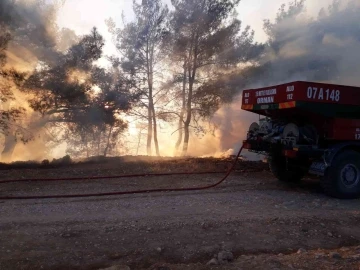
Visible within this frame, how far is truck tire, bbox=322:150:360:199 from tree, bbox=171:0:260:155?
37.3 ft

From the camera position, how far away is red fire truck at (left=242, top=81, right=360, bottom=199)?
27.3ft

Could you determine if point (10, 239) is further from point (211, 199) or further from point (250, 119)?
Result: point (250, 119)

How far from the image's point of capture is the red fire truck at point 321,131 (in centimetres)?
832

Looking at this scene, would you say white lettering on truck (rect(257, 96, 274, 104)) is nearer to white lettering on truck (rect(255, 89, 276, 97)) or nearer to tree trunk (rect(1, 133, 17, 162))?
white lettering on truck (rect(255, 89, 276, 97))

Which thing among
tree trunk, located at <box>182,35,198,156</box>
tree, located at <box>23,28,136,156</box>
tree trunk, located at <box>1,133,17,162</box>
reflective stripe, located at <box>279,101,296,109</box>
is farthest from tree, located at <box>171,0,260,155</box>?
reflective stripe, located at <box>279,101,296,109</box>

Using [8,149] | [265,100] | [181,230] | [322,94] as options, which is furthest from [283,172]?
[8,149]

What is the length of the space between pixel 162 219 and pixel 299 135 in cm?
413

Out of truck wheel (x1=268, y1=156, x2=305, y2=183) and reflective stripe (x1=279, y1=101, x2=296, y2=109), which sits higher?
reflective stripe (x1=279, y1=101, x2=296, y2=109)

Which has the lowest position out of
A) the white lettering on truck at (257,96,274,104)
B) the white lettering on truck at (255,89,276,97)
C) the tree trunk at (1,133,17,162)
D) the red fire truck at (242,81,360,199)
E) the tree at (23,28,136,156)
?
the tree trunk at (1,133,17,162)

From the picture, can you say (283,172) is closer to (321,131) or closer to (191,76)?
(321,131)

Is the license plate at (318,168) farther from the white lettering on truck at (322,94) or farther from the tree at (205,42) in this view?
the tree at (205,42)

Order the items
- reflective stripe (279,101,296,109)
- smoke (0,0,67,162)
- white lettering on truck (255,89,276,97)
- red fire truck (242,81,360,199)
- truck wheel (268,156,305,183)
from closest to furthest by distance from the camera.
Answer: reflective stripe (279,101,296,109) < red fire truck (242,81,360,199) < white lettering on truck (255,89,276,97) < truck wheel (268,156,305,183) < smoke (0,0,67,162)

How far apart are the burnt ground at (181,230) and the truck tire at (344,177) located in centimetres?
31

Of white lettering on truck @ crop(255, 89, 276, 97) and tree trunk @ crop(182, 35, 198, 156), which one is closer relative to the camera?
white lettering on truck @ crop(255, 89, 276, 97)
